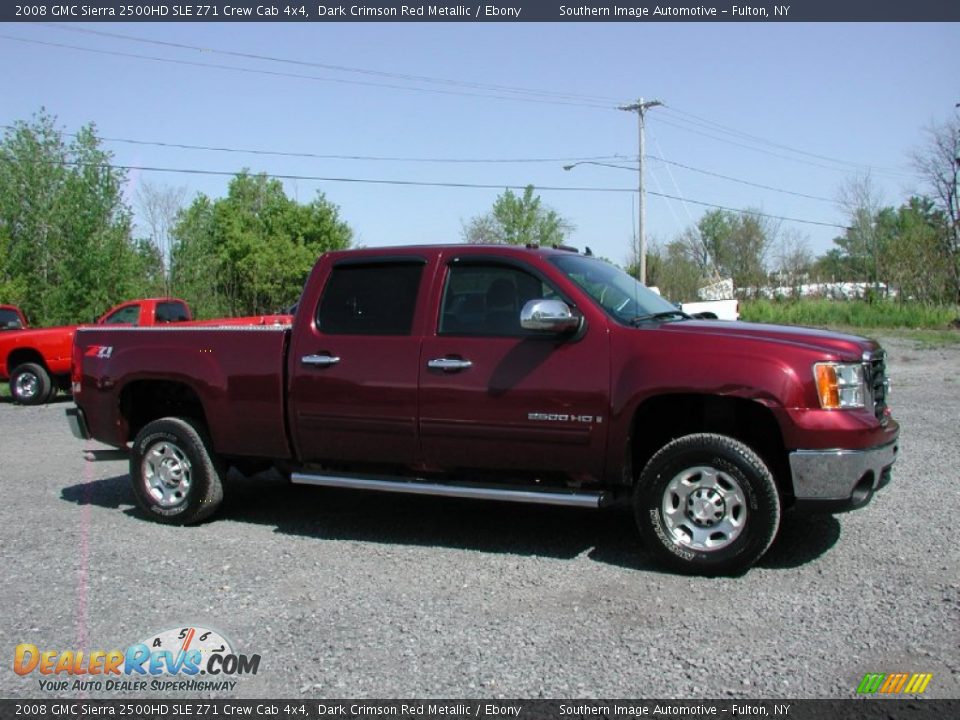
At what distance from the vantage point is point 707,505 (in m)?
4.95

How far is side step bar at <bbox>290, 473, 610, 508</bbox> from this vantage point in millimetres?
5129

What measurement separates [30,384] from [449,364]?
13.3 meters

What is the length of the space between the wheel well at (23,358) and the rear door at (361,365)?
1214 cm

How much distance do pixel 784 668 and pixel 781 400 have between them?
1.53 metres

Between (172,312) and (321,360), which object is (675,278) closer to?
(172,312)

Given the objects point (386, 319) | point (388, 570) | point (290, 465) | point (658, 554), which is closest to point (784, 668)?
point (658, 554)

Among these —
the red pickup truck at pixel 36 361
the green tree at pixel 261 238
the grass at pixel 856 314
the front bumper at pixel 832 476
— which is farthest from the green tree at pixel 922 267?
the front bumper at pixel 832 476

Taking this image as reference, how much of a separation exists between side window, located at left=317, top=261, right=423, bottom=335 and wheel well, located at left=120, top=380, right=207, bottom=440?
1470 mm

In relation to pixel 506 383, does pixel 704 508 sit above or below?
below

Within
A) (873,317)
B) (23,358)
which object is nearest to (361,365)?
(23,358)

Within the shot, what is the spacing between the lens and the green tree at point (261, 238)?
143ft

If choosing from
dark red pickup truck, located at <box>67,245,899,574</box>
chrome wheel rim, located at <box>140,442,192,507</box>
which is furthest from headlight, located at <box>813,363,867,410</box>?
chrome wheel rim, located at <box>140,442,192,507</box>

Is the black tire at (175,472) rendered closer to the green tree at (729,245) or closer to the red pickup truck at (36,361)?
the red pickup truck at (36,361)

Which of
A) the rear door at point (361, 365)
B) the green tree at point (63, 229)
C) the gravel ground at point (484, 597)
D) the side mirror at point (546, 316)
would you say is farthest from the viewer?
the green tree at point (63, 229)
